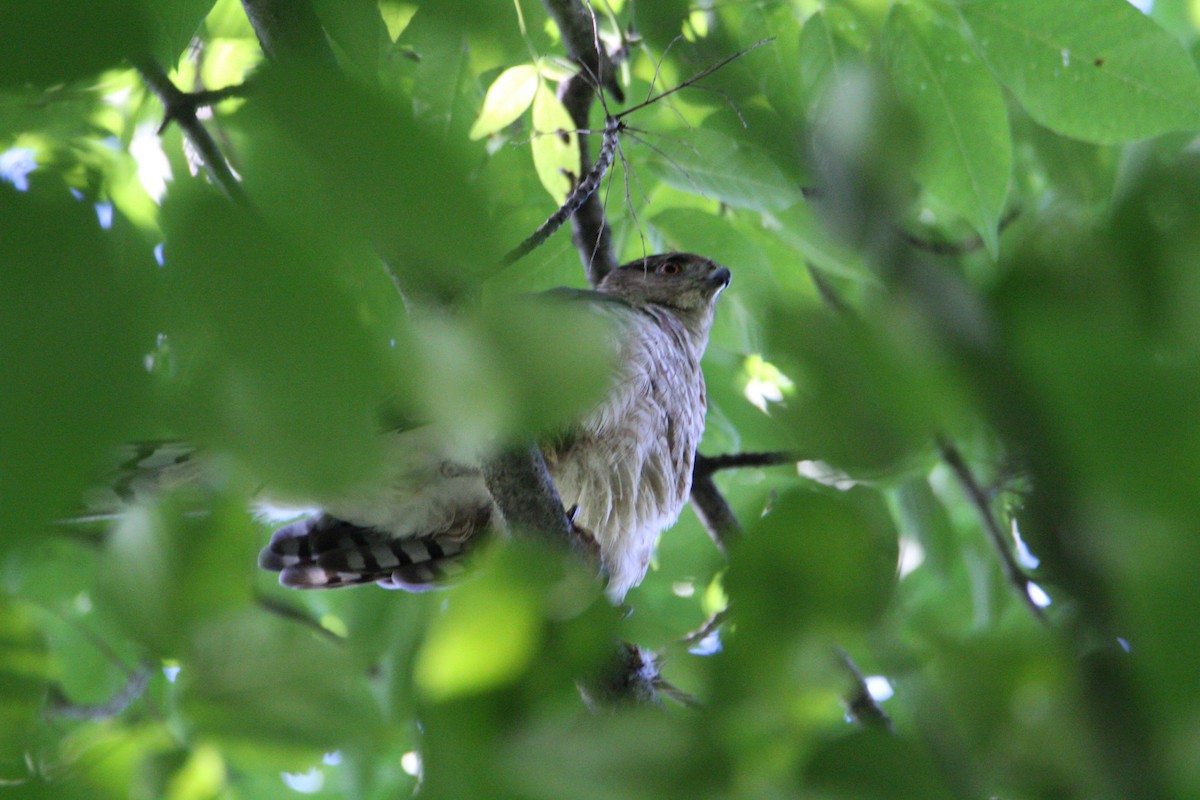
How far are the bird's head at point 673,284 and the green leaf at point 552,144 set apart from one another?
1.61 metres

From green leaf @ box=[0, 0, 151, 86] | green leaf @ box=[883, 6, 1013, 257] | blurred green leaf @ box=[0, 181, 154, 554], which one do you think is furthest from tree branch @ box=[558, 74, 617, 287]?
blurred green leaf @ box=[0, 181, 154, 554]

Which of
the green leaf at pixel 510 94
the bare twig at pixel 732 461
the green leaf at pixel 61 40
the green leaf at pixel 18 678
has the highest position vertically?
the green leaf at pixel 61 40

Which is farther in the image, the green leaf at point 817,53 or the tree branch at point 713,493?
the tree branch at point 713,493

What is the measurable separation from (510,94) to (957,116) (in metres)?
1.46

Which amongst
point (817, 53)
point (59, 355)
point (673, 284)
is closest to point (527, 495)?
point (817, 53)

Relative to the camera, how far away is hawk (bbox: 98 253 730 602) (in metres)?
4.18

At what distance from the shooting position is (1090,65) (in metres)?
3.22

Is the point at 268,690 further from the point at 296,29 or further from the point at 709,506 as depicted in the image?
the point at 709,506

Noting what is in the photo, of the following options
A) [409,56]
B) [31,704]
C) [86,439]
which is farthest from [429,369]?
[409,56]

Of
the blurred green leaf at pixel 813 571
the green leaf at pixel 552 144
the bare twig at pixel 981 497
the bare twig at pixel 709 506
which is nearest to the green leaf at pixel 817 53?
the green leaf at pixel 552 144

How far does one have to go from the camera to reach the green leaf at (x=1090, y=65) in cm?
313

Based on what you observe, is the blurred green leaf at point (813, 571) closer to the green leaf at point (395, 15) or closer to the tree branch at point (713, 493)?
the green leaf at point (395, 15)

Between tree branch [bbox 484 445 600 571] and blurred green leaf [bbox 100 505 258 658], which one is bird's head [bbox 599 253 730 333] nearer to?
tree branch [bbox 484 445 600 571]

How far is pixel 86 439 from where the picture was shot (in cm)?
77
